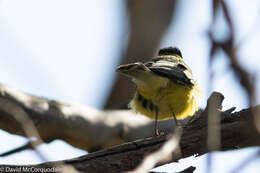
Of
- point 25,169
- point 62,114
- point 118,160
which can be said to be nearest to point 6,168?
point 25,169

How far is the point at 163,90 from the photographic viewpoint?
463 centimetres

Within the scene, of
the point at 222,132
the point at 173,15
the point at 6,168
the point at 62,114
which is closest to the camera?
the point at 6,168

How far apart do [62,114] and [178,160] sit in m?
2.31

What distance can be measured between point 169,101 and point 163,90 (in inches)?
8.4

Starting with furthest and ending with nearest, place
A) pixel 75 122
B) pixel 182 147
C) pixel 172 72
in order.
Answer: pixel 75 122, pixel 172 72, pixel 182 147

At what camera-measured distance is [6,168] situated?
2.91 m

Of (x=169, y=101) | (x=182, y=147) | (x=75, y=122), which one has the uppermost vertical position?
→ (x=75, y=122)

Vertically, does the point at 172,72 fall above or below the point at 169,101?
above

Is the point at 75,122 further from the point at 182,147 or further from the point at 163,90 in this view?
the point at 182,147

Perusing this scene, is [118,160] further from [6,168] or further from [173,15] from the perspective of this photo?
[173,15]

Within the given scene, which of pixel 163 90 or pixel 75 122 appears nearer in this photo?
pixel 163 90

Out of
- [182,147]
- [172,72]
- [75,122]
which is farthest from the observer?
[75,122]

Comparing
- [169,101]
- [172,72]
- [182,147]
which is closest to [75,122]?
[169,101]

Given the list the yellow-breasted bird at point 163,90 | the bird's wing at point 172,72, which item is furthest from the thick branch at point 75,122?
the bird's wing at point 172,72
